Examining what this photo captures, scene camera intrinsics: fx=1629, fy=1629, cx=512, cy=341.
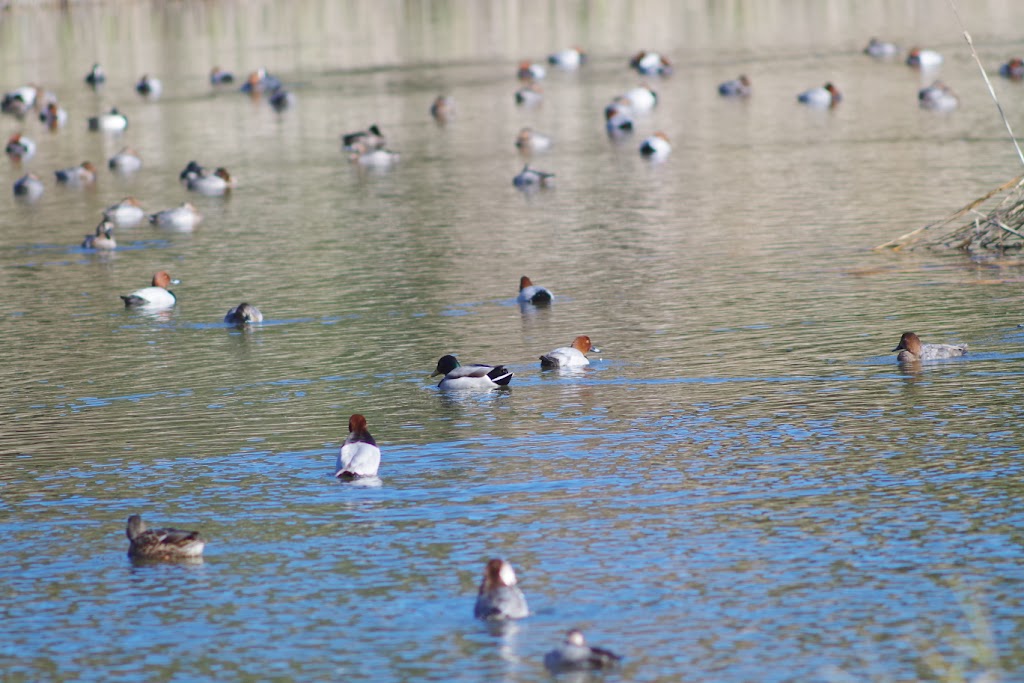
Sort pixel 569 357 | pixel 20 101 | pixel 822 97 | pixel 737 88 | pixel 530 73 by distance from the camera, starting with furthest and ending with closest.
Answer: pixel 530 73 < pixel 20 101 < pixel 737 88 < pixel 822 97 < pixel 569 357

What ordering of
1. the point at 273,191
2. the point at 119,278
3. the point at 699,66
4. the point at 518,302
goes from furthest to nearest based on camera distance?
1. the point at 699,66
2. the point at 273,191
3. the point at 119,278
4. the point at 518,302

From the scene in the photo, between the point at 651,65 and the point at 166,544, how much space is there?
49.9m

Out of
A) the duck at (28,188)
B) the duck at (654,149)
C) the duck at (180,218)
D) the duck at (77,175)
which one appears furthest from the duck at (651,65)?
the duck at (180,218)

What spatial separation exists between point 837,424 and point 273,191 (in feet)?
78.3

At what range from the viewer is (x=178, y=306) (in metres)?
25.8

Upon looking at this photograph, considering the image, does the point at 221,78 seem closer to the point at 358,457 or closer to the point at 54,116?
the point at 54,116

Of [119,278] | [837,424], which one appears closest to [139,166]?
[119,278]

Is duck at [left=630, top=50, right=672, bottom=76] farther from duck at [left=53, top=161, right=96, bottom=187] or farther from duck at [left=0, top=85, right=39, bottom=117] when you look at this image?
duck at [left=53, top=161, right=96, bottom=187]

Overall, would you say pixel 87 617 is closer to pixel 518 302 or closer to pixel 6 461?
pixel 6 461

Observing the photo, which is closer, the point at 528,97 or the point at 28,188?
the point at 28,188

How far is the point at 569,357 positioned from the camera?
64.5ft

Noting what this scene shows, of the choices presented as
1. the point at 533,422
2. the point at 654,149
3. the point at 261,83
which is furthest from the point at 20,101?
the point at 533,422

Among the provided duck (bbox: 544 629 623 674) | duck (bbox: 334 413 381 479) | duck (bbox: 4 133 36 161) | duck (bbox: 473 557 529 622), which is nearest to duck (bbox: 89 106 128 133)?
duck (bbox: 4 133 36 161)

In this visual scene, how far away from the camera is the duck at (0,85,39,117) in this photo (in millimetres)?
59812
